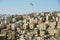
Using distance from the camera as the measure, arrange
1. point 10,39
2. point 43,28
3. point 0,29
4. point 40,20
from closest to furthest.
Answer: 1. point 10,39
2. point 43,28
3. point 0,29
4. point 40,20

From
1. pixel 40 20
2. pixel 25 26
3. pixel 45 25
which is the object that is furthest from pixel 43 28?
pixel 40 20

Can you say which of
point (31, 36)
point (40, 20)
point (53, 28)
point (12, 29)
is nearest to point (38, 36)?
point (31, 36)

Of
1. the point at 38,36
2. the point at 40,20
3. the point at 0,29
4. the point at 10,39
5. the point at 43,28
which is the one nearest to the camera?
the point at 38,36

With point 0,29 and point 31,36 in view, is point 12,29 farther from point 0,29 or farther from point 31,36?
point 31,36

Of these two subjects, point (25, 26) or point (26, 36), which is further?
point (25, 26)

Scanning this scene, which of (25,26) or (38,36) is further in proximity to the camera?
(25,26)

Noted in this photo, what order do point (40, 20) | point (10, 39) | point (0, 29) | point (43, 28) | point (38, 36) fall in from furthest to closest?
1. point (40, 20)
2. point (0, 29)
3. point (43, 28)
4. point (10, 39)
5. point (38, 36)

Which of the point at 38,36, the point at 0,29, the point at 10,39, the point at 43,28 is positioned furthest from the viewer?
the point at 0,29

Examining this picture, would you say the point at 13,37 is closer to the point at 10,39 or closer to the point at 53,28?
the point at 10,39
